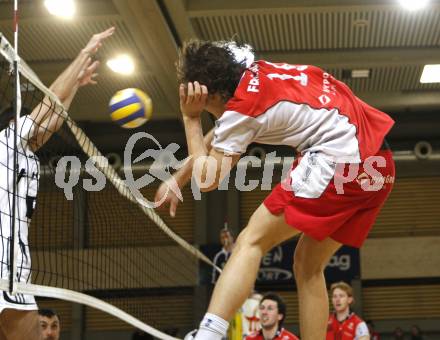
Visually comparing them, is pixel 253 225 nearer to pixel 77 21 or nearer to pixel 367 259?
pixel 77 21

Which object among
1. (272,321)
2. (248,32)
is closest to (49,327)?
(272,321)

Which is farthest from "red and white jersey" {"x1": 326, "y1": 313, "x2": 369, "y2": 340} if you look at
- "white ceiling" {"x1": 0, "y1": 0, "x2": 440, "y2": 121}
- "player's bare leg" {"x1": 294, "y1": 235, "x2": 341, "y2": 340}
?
"player's bare leg" {"x1": 294, "y1": 235, "x2": 341, "y2": 340}

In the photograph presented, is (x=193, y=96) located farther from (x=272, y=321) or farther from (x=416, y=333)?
(x=416, y=333)

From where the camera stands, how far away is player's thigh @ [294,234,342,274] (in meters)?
3.49

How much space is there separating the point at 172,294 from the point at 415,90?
662cm

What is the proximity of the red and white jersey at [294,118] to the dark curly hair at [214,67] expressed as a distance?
0.25 feet

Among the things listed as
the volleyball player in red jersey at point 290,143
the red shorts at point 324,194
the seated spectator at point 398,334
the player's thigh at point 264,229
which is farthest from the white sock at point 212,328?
the seated spectator at point 398,334

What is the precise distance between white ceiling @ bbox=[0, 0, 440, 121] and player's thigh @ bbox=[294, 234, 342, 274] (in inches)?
270

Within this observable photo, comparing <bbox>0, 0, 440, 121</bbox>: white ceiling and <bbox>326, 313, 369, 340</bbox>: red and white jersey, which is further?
<bbox>0, 0, 440, 121</bbox>: white ceiling

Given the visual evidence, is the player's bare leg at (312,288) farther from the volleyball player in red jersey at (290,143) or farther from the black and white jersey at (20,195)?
the black and white jersey at (20,195)

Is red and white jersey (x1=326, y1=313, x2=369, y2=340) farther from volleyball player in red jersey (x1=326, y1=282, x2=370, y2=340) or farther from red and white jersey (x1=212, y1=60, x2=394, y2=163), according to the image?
red and white jersey (x1=212, y1=60, x2=394, y2=163)

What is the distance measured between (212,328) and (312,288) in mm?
827

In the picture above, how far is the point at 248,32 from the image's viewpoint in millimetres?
11055

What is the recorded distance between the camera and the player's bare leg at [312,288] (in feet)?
11.5
